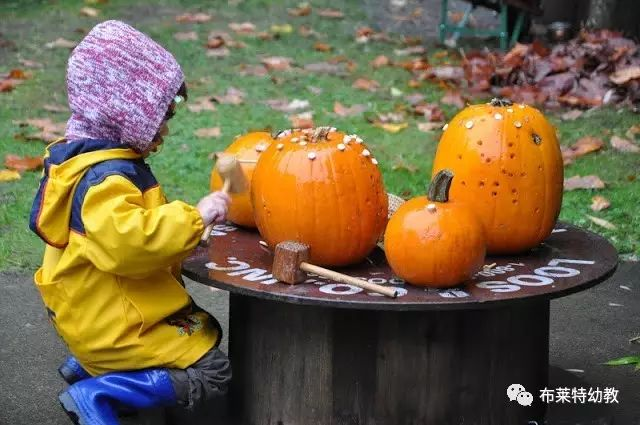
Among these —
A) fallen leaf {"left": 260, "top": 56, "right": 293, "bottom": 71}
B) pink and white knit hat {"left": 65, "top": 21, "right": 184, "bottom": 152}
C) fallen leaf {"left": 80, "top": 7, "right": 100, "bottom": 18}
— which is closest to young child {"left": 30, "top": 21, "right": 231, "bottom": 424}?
pink and white knit hat {"left": 65, "top": 21, "right": 184, "bottom": 152}

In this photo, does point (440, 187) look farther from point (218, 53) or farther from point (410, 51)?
point (410, 51)

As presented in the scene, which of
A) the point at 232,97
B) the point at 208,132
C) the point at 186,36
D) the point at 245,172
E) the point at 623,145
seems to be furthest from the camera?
the point at 186,36

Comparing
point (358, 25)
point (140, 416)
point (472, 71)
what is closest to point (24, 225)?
point (140, 416)

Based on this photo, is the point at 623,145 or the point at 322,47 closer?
the point at 623,145

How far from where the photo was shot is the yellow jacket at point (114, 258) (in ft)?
9.85

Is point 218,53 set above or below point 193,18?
below

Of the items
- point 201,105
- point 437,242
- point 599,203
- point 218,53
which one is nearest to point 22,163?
point 201,105

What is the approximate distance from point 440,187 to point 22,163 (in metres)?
Result: 4.14

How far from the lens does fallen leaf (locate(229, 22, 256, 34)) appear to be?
10.3 metres

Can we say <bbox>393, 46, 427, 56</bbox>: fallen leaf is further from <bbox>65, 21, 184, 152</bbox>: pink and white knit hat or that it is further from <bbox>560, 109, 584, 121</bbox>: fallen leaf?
<bbox>65, 21, 184, 152</bbox>: pink and white knit hat

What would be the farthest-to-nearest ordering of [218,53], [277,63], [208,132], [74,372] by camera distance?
[218,53] < [277,63] < [208,132] < [74,372]

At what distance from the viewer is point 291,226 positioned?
10.7 ft

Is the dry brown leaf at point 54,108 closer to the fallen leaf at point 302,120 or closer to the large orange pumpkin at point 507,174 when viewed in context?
the fallen leaf at point 302,120

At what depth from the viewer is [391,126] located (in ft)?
24.7
